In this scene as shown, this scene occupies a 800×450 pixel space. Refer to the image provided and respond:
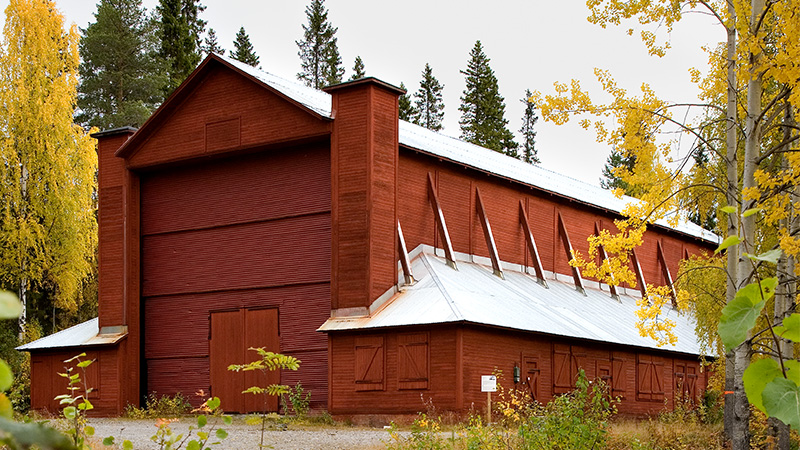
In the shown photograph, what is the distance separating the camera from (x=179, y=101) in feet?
105

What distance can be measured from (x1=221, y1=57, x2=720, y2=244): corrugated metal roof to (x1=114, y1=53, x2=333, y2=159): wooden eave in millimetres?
157

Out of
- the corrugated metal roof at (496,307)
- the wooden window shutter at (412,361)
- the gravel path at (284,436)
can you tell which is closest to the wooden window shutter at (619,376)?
the corrugated metal roof at (496,307)

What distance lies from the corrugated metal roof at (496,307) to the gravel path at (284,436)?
3.37 metres

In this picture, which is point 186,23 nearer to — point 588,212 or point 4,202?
point 4,202

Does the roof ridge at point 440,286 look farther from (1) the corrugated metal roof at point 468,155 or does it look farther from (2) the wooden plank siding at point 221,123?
(2) the wooden plank siding at point 221,123

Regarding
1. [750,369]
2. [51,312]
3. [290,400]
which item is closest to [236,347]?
[290,400]

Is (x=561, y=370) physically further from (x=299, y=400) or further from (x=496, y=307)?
(x=299, y=400)

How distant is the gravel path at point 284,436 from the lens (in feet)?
64.8

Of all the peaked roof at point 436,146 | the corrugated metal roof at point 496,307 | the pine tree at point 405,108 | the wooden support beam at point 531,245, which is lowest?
the corrugated metal roof at point 496,307

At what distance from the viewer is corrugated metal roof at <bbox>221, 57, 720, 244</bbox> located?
3092 cm

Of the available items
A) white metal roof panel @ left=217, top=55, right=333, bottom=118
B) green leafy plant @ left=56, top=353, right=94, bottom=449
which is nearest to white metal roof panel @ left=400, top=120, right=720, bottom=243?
white metal roof panel @ left=217, top=55, right=333, bottom=118

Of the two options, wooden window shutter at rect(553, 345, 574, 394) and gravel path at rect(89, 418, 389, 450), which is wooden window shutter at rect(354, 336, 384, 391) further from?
wooden window shutter at rect(553, 345, 574, 394)

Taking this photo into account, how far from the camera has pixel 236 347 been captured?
30969 mm

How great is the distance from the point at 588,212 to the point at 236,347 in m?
17.6
